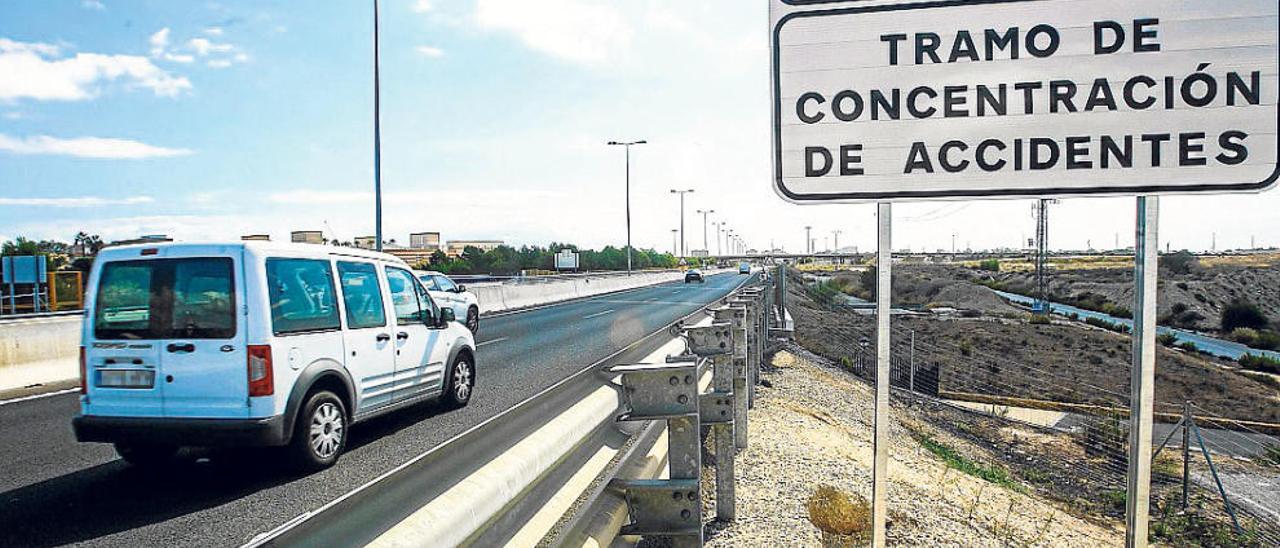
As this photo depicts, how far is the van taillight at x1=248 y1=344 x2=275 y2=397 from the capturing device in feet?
22.2

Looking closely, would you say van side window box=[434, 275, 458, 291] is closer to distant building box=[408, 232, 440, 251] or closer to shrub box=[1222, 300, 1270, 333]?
shrub box=[1222, 300, 1270, 333]

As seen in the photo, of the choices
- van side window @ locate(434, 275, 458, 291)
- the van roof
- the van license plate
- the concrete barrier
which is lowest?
the concrete barrier

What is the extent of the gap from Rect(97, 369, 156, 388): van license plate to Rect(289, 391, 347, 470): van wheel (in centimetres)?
123

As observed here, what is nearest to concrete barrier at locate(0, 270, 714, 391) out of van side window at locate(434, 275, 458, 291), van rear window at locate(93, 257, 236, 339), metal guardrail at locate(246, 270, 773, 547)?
van rear window at locate(93, 257, 236, 339)

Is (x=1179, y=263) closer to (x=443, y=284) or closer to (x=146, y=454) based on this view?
(x=443, y=284)

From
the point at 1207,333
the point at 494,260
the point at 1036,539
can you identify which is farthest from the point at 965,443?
the point at 494,260

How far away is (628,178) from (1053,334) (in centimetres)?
3050

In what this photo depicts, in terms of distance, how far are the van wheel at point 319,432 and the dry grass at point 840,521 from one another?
4209 millimetres

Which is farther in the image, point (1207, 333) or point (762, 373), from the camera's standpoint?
point (1207, 333)

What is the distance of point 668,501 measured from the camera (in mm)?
3312

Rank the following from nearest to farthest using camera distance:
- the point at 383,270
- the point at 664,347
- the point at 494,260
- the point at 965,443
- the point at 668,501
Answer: the point at 668,501
the point at 664,347
the point at 383,270
the point at 965,443
the point at 494,260

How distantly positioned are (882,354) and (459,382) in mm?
8026

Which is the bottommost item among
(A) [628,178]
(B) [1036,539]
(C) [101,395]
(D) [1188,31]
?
(B) [1036,539]

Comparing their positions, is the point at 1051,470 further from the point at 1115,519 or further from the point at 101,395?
the point at 101,395
